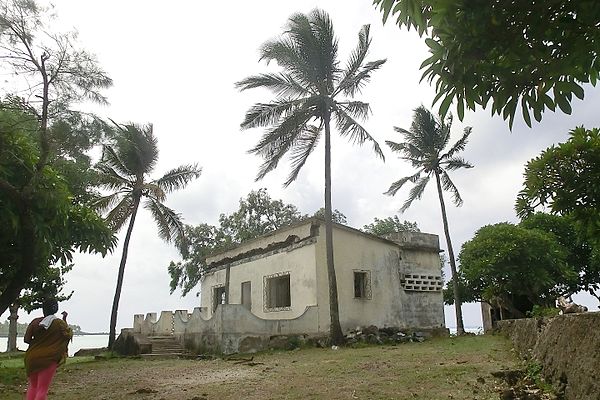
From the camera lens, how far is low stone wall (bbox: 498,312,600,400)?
15.5 ft

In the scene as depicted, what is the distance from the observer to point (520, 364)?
Answer: 8.45 meters

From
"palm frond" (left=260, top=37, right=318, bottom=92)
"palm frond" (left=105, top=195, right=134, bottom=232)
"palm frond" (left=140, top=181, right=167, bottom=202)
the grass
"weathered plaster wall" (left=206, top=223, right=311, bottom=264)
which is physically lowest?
the grass

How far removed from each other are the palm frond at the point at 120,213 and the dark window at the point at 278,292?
6.75 m

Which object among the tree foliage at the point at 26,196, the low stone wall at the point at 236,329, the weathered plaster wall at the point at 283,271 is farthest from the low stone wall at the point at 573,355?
the weathered plaster wall at the point at 283,271

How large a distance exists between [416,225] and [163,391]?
1263 inches

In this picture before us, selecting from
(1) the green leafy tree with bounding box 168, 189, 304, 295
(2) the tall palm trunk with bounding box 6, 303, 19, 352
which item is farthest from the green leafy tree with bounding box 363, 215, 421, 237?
(2) the tall palm trunk with bounding box 6, 303, 19, 352

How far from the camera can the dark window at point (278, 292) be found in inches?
792

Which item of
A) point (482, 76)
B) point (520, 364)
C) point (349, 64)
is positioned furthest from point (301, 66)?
point (482, 76)

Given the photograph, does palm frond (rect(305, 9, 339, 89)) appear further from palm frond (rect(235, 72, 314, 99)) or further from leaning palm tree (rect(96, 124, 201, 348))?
leaning palm tree (rect(96, 124, 201, 348))

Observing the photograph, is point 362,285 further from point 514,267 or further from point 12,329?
point 12,329

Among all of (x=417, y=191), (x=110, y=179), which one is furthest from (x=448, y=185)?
(x=110, y=179)

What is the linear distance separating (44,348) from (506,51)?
566 cm

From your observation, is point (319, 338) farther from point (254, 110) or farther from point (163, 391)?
point (163, 391)

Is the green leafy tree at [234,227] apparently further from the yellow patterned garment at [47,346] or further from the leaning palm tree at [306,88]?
the yellow patterned garment at [47,346]
